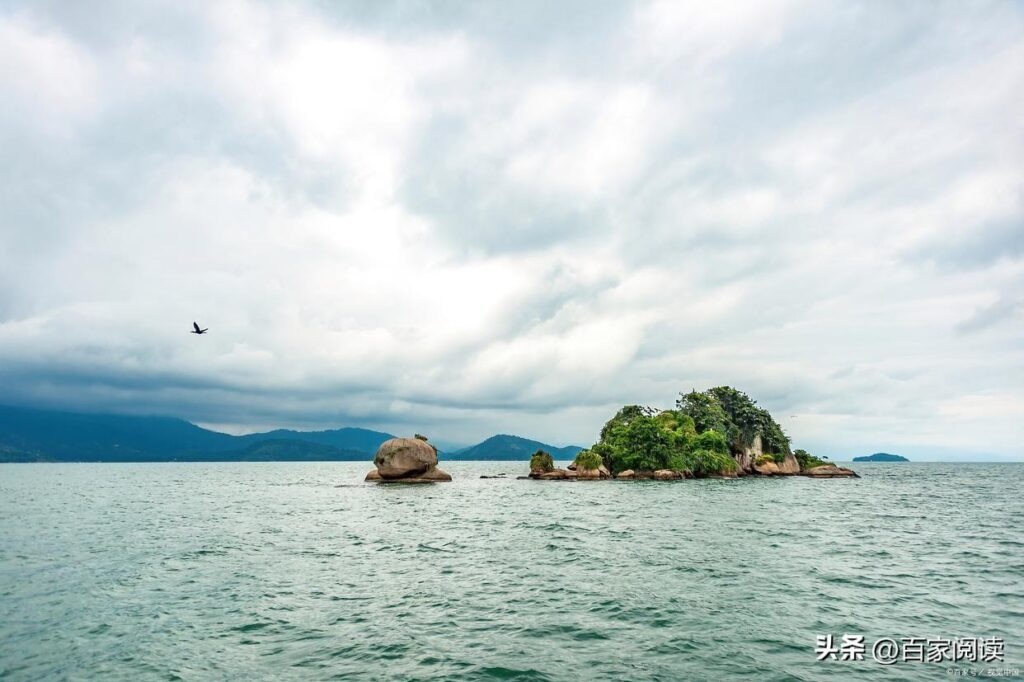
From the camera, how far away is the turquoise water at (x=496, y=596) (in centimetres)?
1305

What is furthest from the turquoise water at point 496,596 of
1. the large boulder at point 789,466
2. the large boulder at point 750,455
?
the large boulder at point 789,466

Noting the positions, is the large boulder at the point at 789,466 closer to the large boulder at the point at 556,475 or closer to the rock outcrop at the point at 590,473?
the rock outcrop at the point at 590,473

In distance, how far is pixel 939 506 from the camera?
52031 mm

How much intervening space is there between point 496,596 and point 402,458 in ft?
223

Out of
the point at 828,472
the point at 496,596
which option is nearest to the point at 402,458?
the point at 496,596

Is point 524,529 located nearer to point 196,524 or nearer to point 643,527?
point 643,527

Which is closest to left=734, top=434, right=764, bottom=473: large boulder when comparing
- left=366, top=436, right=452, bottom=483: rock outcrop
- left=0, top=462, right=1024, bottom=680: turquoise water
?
left=366, top=436, right=452, bottom=483: rock outcrop

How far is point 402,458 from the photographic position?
8412cm

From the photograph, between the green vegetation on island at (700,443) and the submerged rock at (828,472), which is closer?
the green vegetation on island at (700,443)

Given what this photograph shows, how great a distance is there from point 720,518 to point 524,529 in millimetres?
15378

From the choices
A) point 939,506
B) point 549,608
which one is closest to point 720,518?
point 549,608

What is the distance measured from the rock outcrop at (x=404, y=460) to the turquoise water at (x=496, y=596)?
44767mm

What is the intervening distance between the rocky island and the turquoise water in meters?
56.7

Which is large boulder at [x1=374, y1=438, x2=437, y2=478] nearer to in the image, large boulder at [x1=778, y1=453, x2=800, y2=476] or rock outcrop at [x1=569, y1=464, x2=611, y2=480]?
rock outcrop at [x1=569, y1=464, x2=611, y2=480]
